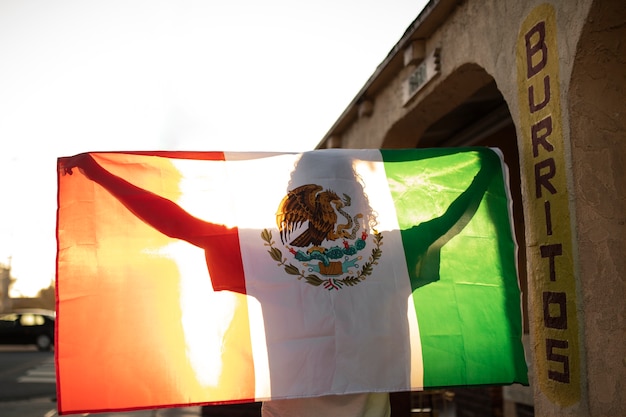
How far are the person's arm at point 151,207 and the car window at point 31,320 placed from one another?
25.3m

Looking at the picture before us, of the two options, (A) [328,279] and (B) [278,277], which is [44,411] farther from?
(A) [328,279]

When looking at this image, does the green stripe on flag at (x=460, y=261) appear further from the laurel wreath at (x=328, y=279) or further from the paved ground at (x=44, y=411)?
the paved ground at (x=44, y=411)

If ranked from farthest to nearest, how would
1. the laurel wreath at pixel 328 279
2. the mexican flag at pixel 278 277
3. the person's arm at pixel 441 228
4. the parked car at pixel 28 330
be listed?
1. the parked car at pixel 28 330
2. the person's arm at pixel 441 228
3. the laurel wreath at pixel 328 279
4. the mexican flag at pixel 278 277

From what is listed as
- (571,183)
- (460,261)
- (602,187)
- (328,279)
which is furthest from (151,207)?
(602,187)

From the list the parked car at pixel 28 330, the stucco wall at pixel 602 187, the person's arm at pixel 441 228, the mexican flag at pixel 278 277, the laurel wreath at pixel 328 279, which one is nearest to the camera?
the stucco wall at pixel 602 187

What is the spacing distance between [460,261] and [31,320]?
86.2 feet

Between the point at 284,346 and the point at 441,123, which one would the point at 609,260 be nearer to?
the point at 284,346

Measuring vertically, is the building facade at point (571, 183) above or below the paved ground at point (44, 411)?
above

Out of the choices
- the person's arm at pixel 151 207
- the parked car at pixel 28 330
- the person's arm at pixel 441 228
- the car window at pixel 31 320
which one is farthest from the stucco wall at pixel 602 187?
the car window at pixel 31 320

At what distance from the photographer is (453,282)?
470 centimetres

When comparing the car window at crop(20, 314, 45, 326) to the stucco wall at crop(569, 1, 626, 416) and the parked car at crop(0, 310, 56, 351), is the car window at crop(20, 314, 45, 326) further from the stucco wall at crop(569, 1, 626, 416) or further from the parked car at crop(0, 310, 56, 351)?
the stucco wall at crop(569, 1, 626, 416)

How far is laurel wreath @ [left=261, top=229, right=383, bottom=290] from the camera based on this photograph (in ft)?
14.8

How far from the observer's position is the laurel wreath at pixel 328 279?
14.8 ft

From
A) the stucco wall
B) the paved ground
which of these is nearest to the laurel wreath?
the stucco wall
